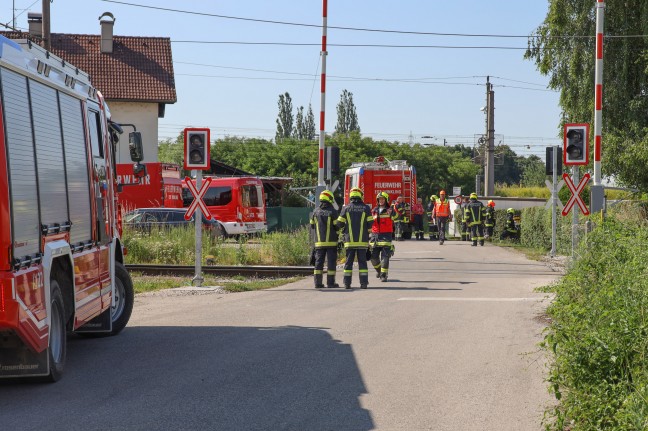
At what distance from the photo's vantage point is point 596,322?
6.64m

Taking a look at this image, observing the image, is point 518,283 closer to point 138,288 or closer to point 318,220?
point 318,220

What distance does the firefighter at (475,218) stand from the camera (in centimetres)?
3212

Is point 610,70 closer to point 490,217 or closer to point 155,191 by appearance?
point 490,217

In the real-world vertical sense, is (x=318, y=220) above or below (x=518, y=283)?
above

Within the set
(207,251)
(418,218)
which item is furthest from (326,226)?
(418,218)

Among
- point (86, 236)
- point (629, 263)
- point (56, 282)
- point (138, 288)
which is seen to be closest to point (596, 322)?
point (629, 263)

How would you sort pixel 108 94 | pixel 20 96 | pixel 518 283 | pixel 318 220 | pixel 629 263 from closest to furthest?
pixel 20 96 → pixel 629 263 → pixel 318 220 → pixel 518 283 → pixel 108 94

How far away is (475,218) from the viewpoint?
32.5m

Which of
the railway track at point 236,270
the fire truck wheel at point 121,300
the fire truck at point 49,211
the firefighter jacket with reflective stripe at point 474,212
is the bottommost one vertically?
the railway track at point 236,270

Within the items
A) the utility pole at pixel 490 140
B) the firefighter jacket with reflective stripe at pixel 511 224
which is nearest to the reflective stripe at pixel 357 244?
the firefighter jacket with reflective stripe at pixel 511 224

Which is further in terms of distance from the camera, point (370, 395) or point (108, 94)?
point (108, 94)

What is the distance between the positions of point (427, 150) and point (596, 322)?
239 ft

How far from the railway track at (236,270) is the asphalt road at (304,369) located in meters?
4.60

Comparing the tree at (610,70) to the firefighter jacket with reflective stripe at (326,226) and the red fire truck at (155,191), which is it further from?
the firefighter jacket with reflective stripe at (326,226)
